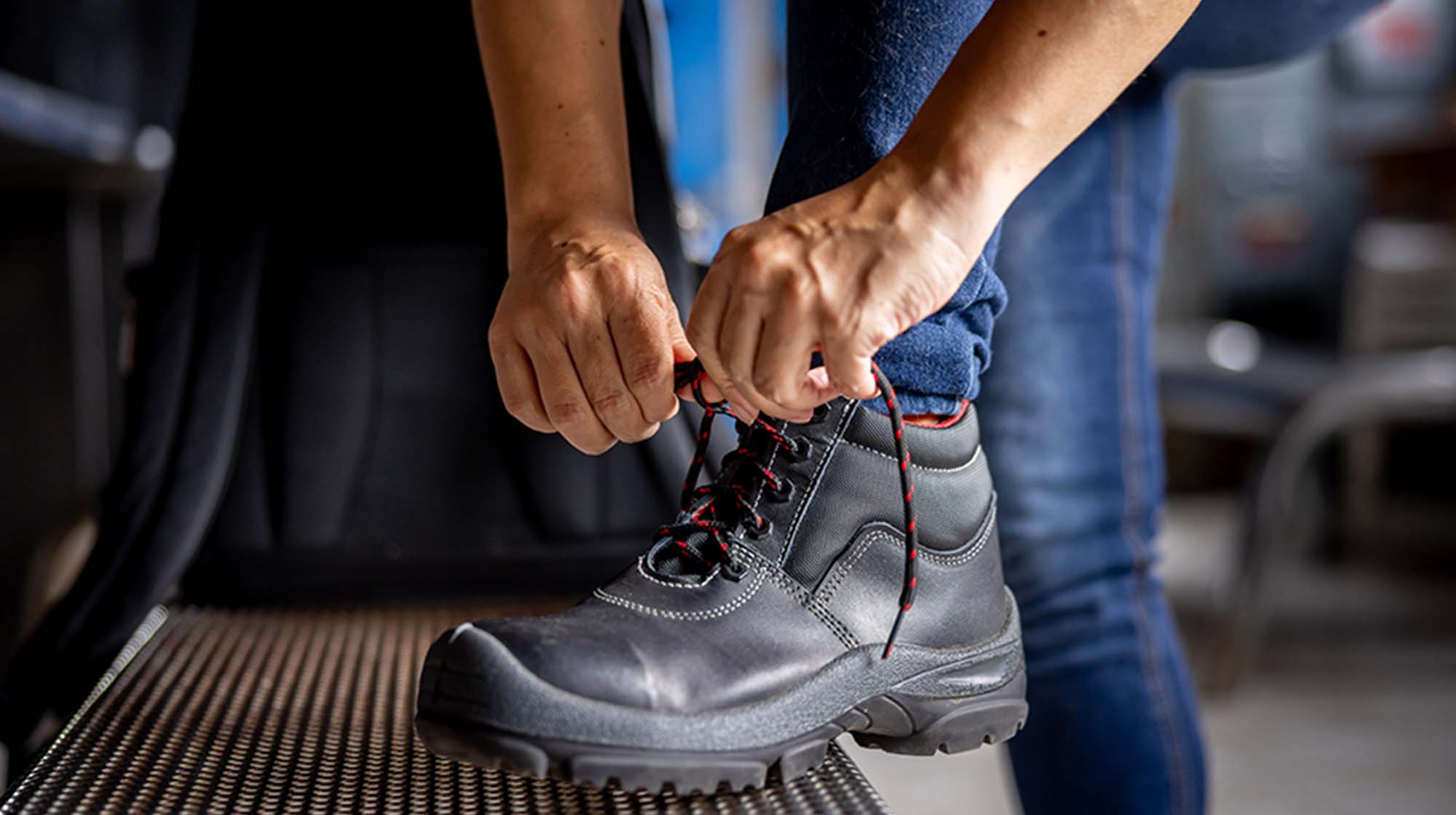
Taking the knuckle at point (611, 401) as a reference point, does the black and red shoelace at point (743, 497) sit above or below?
below

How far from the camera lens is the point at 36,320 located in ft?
4.30

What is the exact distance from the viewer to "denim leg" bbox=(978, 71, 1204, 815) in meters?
0.71

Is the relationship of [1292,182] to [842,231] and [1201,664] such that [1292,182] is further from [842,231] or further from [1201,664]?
[842,231]

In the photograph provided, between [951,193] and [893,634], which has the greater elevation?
[951,193]

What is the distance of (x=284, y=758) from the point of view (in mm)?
506

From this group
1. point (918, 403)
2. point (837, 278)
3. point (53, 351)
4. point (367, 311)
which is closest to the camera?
point (837, 278)

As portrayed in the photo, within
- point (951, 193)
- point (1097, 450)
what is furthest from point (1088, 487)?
point (951, 193)

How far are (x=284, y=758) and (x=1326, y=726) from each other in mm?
1724

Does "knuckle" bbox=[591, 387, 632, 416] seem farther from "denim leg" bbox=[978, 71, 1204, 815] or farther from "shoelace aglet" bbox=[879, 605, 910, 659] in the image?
"denim leg" bbox=[978, 71, 1204, 815]

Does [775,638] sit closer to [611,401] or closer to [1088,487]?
[611,401]

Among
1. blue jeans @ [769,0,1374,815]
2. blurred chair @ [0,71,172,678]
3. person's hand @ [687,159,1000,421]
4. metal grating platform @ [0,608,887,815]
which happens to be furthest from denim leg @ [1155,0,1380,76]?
blurred chair @ [0,71,172,678]

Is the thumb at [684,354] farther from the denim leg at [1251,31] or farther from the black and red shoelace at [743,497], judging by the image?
the denim leg at [1251,31]

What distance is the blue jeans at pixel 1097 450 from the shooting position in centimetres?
71

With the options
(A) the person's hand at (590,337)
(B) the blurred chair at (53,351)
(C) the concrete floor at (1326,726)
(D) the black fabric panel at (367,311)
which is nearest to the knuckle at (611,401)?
(A) the person's hand at (590,337)
